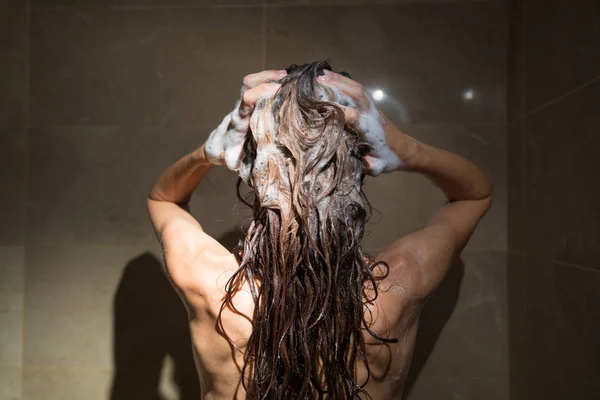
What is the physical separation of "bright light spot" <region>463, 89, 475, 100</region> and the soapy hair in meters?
0.63

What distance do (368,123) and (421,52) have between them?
60 centimetres

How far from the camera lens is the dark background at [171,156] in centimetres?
121

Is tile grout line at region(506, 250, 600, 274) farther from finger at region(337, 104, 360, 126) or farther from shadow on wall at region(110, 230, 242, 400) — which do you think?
shadow on wall at region(110, 230, 242, 400)

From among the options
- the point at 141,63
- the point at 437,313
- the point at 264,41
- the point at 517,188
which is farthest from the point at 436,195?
the point at 141,63

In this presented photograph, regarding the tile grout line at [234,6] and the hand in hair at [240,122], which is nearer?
the hand in hair at [240,122]

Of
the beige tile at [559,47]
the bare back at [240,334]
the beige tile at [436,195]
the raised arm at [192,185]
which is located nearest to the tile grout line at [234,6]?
the beige tile at [559,47]

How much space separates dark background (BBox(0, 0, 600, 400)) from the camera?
3.98 ft

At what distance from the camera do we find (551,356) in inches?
39.7

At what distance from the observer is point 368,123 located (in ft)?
2.31

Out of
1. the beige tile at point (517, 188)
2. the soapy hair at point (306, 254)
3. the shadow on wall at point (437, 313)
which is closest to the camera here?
the soapy hair at point (306, 254)

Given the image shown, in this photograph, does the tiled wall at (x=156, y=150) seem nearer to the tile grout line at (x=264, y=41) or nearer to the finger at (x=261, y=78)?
the tile grout line at (x=264, y=41)

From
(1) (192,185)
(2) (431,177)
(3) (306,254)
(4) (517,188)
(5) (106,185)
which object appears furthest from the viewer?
(5) (106,185)

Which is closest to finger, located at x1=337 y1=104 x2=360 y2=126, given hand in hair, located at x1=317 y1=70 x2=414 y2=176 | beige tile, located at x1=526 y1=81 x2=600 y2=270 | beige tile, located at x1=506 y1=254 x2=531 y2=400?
hand in hair, located at x1=317 y1=70 x2=414 y2=176

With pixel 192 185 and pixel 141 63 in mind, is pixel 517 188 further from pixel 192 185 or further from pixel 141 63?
pixel 141 63
